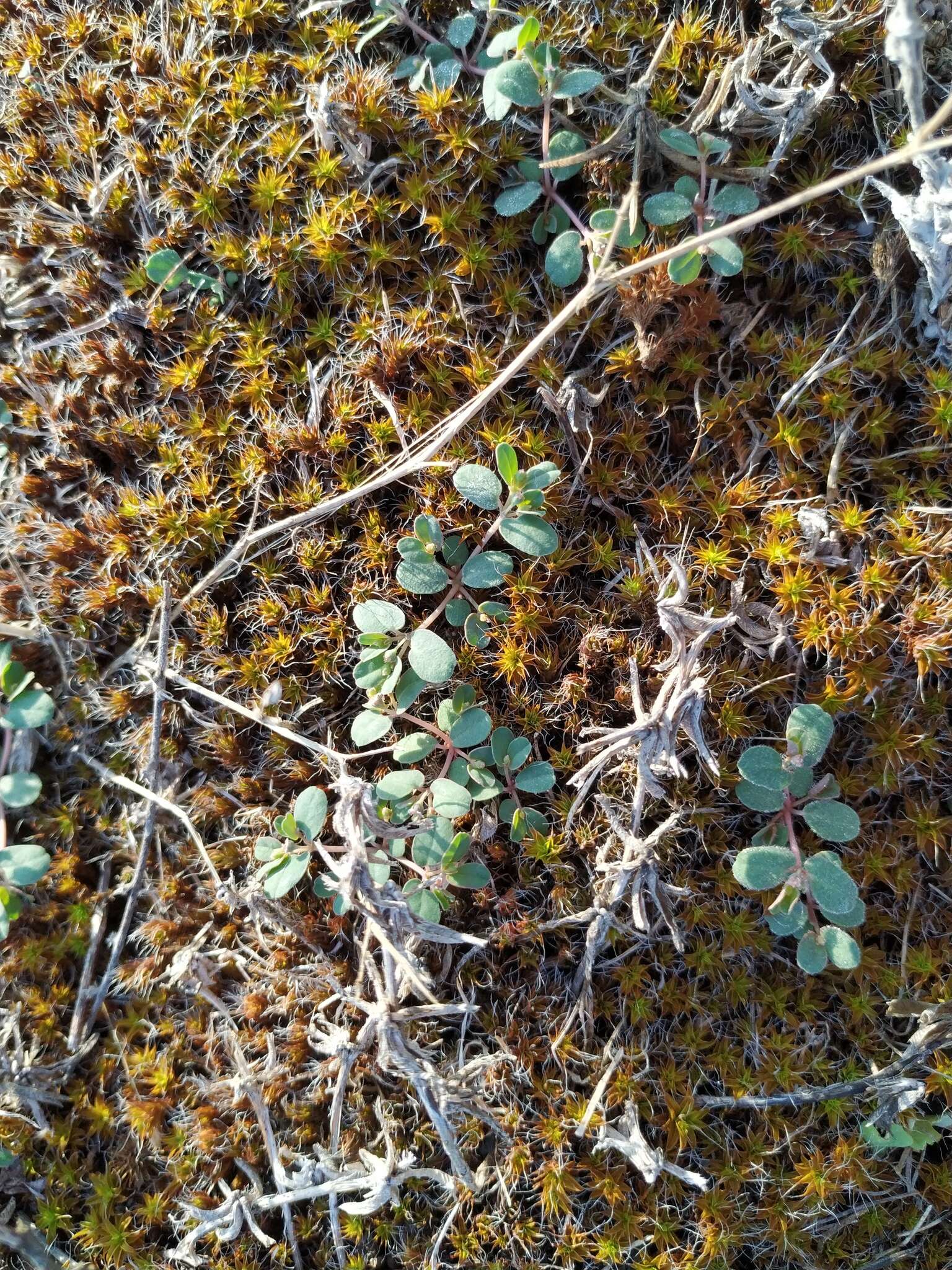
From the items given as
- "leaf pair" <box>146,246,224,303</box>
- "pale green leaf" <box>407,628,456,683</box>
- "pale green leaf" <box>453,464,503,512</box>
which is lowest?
"pale green leaf" <box>407,628,456,683</box>

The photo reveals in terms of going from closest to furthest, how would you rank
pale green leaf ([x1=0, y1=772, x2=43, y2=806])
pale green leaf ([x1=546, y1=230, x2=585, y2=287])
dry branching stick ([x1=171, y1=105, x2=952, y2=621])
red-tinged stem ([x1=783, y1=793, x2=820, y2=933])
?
1. dry branching stick ([x1=171, y1=105, x2=952, y2=621])
2. red-tinged stem ([x1=783, y1=793, x2=820, y2=933])
3. pale green leaf ([x1=546, y1=230, x2=585, y2=287])
4. pale green leaf ([x1=0, y1=772, x2=43, y2=806])

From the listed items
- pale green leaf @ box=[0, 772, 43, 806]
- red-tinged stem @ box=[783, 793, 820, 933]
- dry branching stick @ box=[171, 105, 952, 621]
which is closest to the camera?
dry branching stick @ box=[171, 105, 952, 621]

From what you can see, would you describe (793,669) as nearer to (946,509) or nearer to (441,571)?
(946,509)

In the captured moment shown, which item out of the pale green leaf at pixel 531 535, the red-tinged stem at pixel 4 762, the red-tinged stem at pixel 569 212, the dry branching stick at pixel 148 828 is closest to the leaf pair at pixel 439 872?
the pale green leaf at pixel 531 535

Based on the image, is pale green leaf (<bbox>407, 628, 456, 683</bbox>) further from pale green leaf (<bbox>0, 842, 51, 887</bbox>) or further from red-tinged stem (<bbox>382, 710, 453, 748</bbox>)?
pale green leaf (<bbox>0, 842, 51, 887</bbox>)

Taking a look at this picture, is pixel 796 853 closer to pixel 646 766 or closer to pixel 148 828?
pixel 646 766

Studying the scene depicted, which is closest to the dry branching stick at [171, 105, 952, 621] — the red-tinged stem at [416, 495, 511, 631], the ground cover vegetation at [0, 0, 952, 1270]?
the ground cover vegetation at [0, 0, 952, 1270]

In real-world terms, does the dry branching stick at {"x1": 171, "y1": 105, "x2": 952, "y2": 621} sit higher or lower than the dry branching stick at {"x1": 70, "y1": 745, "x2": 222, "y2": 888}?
higher

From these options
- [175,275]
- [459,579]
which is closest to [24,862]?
[459,579]
